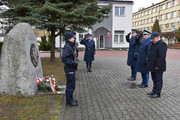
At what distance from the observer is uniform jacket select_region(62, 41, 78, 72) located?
3541mm

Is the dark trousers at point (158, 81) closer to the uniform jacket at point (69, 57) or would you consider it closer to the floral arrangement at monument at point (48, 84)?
the uniform jacket at point (69, 57)

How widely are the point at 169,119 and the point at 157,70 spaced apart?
1.50 meters

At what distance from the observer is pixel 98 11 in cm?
933

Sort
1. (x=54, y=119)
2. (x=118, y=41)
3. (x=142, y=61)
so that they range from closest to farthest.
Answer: (x=54, y=119), (x=142, y=61), (x=118, y=41)

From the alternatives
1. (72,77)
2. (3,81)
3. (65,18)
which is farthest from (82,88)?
(65,18)

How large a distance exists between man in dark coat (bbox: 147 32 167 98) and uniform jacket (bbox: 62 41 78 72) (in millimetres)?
2395

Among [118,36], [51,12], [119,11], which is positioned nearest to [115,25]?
[118,36]

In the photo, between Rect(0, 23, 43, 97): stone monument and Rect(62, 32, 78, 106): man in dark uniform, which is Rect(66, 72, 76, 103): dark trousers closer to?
Rect(62, 32, 78, 106): man in dark uniform

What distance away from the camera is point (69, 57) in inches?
144

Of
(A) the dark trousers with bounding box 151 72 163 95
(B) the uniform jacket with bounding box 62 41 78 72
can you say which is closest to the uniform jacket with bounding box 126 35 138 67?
(A) the dark trousers with bounding box 151 72 163 95

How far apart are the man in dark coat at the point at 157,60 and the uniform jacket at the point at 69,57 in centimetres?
240

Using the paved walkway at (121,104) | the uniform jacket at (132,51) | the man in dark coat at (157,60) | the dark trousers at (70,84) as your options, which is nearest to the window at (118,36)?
the uniform jacket at (132,51)

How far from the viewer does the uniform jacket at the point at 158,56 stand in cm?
420

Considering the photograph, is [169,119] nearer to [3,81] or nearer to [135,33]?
[135,33]
